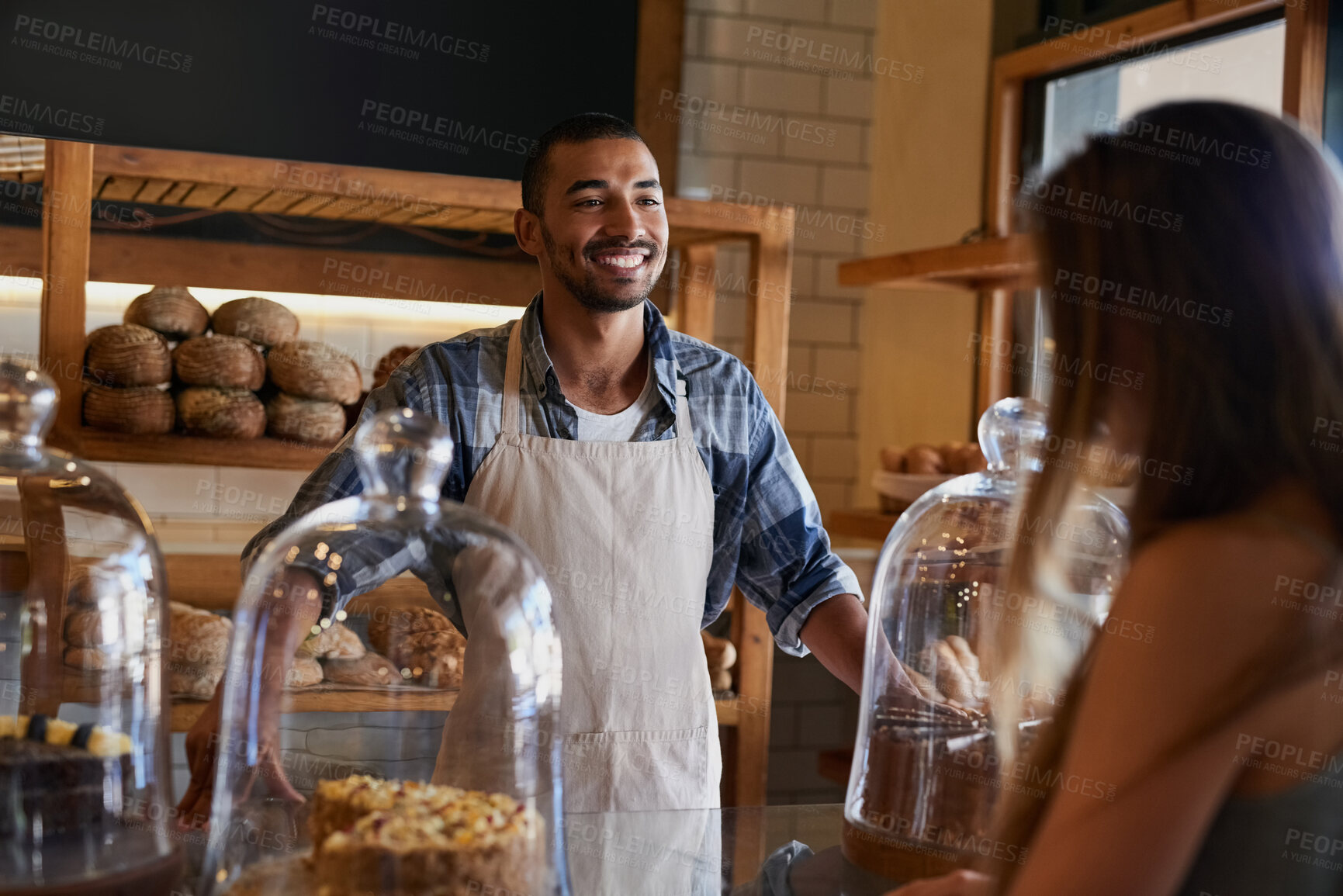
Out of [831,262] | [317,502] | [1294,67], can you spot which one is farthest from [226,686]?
[831,262]

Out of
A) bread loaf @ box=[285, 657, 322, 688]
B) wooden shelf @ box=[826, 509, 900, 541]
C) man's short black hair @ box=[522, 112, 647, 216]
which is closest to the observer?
bread loaf @ box=[285, 657, 322, 688]

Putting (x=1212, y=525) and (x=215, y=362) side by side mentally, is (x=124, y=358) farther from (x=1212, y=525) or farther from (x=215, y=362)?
(x=1212, y=525)

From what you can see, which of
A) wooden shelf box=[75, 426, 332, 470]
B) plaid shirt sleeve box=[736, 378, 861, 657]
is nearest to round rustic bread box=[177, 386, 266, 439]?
wooden shelf box=[75, 426, 332, 470]

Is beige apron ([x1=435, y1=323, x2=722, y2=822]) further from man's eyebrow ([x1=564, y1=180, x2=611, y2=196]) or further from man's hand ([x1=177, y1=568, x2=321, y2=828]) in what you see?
man's hand ([x1=177, y1=568, x2=321, y2=828])

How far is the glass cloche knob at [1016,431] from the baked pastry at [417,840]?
20.6 inches

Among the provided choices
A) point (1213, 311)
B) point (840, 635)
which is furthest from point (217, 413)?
point (1213, 311)

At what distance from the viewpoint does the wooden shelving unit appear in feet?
6.94

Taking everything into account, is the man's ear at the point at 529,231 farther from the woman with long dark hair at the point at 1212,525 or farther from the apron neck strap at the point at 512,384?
the woman with long dark hair at the point at 1212,525

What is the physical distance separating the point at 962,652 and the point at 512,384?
31.2 inches

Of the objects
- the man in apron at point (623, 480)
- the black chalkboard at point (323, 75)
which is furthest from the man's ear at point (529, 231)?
the black chalkboard at point (323, 75)

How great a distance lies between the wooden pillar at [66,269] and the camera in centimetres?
208

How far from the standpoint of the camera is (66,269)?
2104mm

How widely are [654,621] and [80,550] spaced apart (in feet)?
2.76

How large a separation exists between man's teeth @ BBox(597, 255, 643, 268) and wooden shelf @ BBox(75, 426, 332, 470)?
30.3 inches
